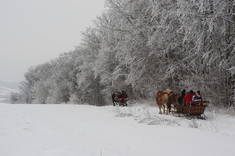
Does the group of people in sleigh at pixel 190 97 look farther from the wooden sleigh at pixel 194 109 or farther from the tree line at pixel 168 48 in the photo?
the tree line at pixel 168 48

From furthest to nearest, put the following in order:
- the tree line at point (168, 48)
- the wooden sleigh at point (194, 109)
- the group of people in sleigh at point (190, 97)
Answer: the tree line at point (168, 48), the group of people in sleigh at point (190, 97), the wooden sleigh at point (194, 109)

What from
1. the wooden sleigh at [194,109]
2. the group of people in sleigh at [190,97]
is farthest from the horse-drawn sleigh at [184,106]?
the group of people in sleigh at [190,97]

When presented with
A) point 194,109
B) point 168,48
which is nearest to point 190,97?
point 194,109

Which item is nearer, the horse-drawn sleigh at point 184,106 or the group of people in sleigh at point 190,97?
the horse-drawn sleigh at point 184,106

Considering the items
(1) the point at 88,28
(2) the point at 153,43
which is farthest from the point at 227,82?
(1) the point at 88,28

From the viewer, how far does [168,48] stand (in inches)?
719

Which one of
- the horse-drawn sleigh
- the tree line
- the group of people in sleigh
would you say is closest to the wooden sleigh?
the horse-drawn sleigh

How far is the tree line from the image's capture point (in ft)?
42.3

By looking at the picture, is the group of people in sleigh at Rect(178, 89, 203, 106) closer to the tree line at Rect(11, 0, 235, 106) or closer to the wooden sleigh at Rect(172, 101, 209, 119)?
the wooden sleigh at Rect(172, 101, 209, 119)

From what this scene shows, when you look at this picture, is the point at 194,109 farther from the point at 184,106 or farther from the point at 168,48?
the point at 168,48

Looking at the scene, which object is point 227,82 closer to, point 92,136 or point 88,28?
point 92,136

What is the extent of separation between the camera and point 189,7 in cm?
1327

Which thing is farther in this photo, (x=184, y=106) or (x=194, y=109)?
(x=184, y=106)

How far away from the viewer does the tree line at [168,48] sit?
508 inches
